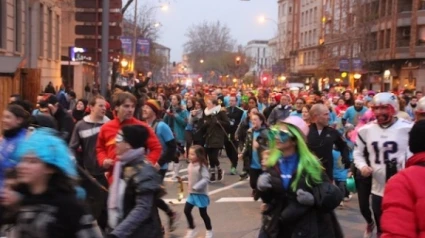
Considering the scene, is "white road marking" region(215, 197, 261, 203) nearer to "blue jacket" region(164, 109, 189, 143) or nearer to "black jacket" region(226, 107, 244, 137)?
"blue jacket" region(164, 109, 189, 143)

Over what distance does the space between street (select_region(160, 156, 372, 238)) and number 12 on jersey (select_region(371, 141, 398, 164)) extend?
2.02m

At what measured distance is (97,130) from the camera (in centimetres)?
765

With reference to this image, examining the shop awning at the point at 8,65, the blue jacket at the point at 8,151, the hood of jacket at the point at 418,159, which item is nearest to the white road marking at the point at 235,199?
the blue jacket at the point at 8,151

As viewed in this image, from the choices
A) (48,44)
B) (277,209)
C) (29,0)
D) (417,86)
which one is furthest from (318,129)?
(417,86)

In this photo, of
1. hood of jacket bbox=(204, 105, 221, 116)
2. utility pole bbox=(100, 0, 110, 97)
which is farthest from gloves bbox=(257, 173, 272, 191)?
hood of jacket bbox=(204, 105, 221, 116)

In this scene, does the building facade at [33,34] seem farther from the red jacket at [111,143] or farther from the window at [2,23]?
the red jacket at [111,143]

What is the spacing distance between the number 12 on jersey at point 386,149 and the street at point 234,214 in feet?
6.63

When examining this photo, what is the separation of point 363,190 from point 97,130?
10.5 feet

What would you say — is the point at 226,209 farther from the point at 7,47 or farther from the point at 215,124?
the point at 7,47

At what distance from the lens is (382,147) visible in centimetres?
693

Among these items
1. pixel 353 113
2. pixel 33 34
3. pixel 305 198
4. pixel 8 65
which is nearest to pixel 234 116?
pixel 353 113

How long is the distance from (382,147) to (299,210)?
2.39 metres

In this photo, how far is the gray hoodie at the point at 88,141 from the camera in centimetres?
756

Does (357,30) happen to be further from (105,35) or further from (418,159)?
(418,159)
